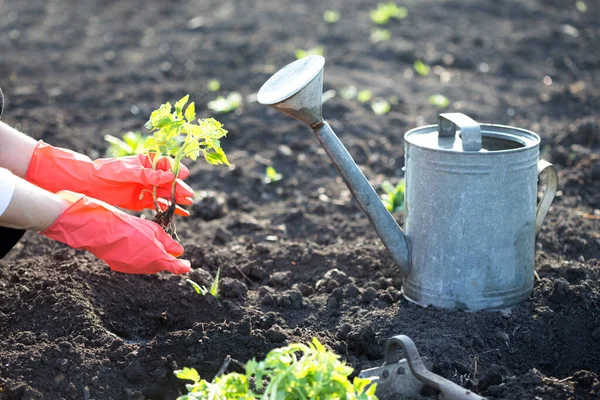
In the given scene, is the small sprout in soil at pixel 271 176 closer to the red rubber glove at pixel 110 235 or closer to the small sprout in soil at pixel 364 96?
the small sprout in soil at pixel 364 96

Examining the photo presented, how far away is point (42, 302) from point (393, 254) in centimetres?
134

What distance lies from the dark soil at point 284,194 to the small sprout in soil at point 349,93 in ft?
0.32

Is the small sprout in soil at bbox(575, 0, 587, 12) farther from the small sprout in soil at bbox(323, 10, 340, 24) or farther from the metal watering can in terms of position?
the metal watering can

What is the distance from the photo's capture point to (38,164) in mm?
2939

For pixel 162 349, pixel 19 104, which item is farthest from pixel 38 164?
pixel 19 104

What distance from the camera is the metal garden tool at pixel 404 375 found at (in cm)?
223

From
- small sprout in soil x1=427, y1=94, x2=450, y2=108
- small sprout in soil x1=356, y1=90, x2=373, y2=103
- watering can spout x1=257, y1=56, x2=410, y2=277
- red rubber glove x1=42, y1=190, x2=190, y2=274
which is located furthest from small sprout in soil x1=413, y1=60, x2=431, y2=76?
red rubber glove x1=42, y1=190, x2=190, y2=274

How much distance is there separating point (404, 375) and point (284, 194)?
2248 millimetres

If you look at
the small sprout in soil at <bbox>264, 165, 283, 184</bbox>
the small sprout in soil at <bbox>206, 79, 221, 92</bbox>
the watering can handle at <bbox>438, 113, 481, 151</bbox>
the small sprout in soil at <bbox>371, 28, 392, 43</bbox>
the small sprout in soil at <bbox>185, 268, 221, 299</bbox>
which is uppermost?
the watering can handle at <bbox>438, 113, 481, 151</bbox>

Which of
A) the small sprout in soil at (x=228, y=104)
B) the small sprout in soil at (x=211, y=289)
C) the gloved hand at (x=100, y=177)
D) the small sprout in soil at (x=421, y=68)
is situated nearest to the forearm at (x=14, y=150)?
the gloved hand at (x=100, y=177)

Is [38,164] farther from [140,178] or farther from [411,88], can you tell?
[411,88]

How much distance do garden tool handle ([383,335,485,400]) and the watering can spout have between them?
1.93 ft

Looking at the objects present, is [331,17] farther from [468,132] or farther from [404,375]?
[404,375]

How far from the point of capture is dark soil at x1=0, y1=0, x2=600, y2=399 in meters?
2.55
